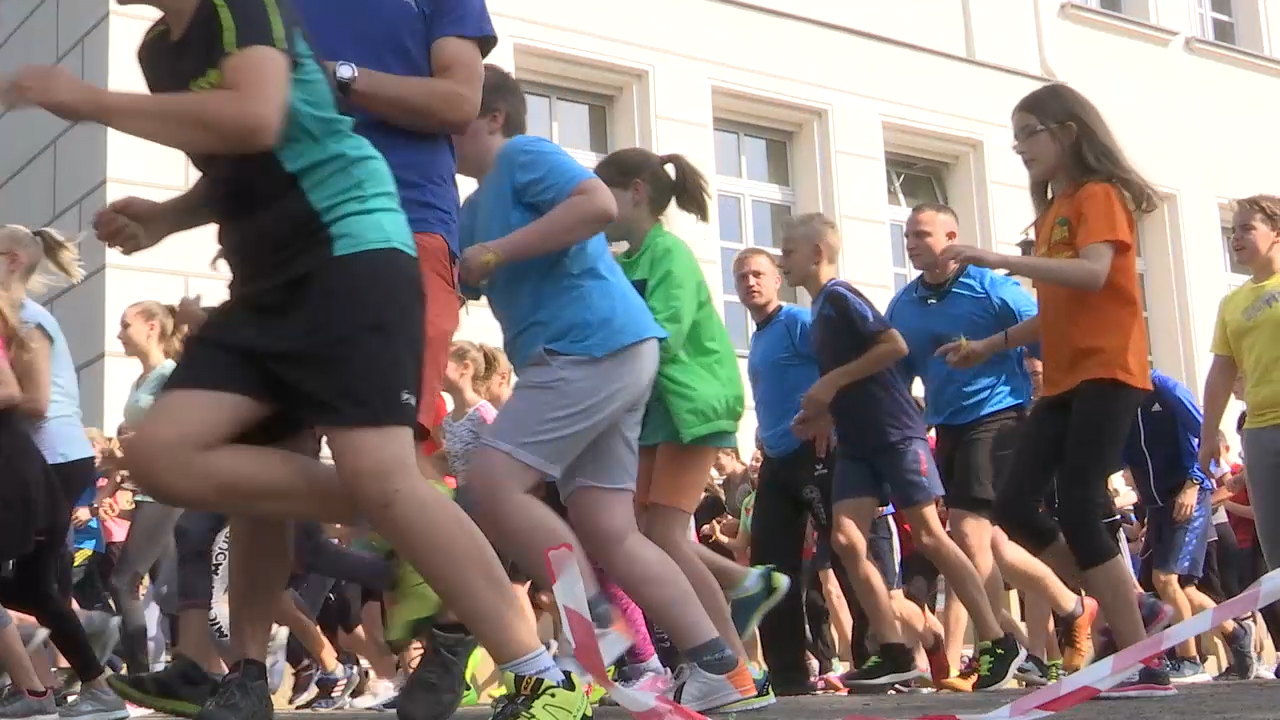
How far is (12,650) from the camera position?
200 inches

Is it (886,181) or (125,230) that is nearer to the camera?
(125,230)

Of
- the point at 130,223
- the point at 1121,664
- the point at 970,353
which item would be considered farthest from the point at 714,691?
the point at 130,223

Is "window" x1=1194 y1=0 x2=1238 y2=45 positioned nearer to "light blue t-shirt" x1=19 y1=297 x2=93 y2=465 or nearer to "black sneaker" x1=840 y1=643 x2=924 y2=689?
"black sneaker" x1=840 y1=643 x2=924 y2=689

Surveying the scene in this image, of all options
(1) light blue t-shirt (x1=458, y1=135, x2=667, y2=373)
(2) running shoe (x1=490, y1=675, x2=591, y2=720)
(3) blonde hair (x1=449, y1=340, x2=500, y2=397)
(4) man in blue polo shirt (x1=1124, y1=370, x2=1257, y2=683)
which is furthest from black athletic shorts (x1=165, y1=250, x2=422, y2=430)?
(4) man in blue polo shirt (x1=1124, y1=370, x2=1257, y2=683)

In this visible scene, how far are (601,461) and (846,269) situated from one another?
9.27 meters

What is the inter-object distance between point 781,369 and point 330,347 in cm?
369

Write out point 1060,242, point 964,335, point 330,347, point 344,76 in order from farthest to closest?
point 964,335 → point 1060,242 → point 344,76 → point 330,347

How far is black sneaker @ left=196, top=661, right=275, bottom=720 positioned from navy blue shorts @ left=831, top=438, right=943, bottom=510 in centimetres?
291

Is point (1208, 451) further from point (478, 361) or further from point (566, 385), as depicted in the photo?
point (478, 361)

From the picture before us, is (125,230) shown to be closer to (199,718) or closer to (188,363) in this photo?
(188,363)

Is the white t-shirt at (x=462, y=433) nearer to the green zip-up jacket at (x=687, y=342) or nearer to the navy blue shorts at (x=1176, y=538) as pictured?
the green zip-up jacket at (x=687, y=342)

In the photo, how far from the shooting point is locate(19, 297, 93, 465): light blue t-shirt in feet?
18.4

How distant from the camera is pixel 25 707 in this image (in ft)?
16.7

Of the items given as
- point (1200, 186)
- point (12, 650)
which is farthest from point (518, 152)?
point (1200, 186)
